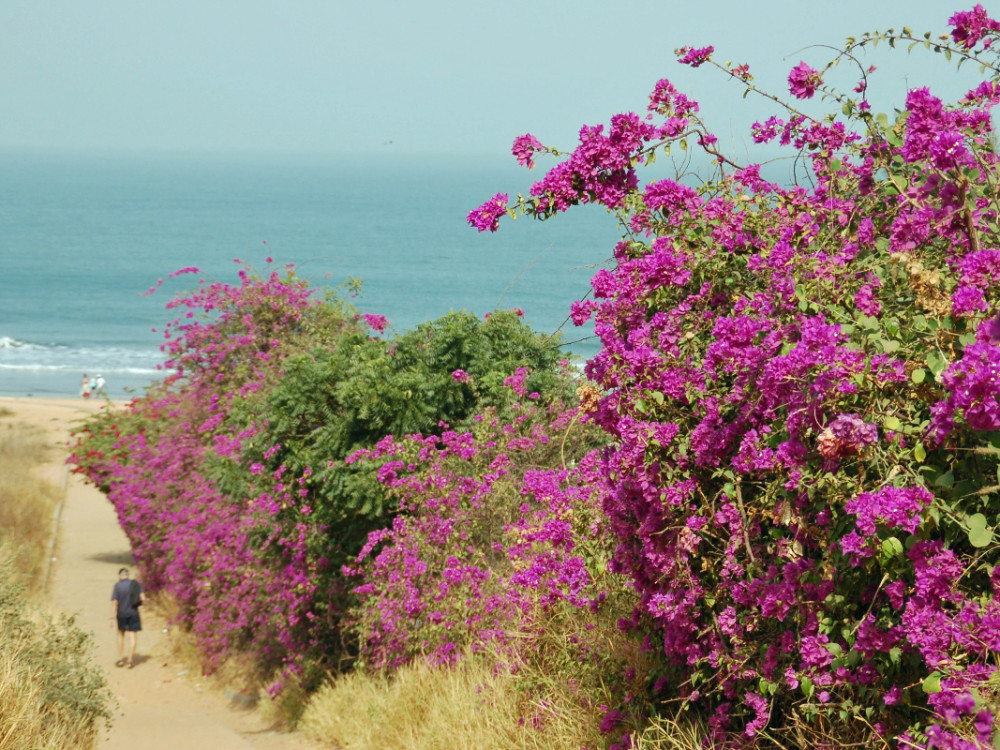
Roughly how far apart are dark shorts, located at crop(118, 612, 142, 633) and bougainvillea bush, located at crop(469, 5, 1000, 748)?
10.3 m

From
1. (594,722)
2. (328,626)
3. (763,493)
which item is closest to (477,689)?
(594,722)

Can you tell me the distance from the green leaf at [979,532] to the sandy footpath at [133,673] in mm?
6418

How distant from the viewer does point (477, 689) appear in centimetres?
693

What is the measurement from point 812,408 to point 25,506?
20880mm

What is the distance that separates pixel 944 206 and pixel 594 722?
3.26 metres

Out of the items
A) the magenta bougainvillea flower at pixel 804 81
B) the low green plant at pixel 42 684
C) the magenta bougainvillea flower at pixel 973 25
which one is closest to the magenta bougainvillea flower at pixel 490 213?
the magenta bougainvillea flower at pixel 804 81

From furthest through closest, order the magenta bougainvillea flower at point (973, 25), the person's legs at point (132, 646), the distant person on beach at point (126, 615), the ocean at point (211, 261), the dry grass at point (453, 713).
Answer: the ocean at point (211, 261) < the person's legs at point (132, 646) < the distant person on beach at point (126, 615) < the dry grass at point (453, 713) < the magenta bougainvillea flower at point (973, 25)

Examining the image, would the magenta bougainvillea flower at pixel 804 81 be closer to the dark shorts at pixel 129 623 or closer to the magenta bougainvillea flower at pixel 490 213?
the magenta bougainvillea flower at pixel 490 213

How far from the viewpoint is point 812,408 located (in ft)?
11.6

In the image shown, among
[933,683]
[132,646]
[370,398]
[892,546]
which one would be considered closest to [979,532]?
[892,546]

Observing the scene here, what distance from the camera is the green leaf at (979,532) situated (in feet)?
10.3

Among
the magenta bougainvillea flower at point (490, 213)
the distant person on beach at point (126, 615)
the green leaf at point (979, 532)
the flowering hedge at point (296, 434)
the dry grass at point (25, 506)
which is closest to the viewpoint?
the green leaf at point (979, 532)

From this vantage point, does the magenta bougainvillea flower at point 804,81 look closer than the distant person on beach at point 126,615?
Yes

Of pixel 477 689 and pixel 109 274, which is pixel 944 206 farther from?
pixel 109 274
